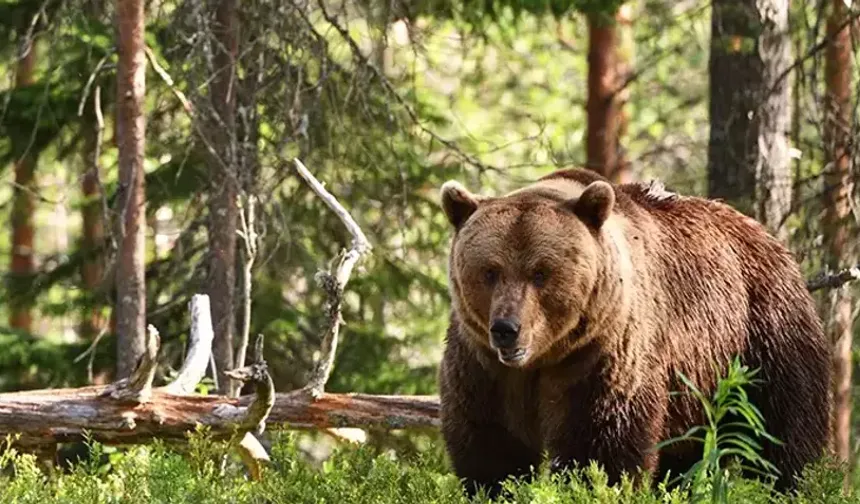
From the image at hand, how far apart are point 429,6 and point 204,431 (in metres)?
5.02

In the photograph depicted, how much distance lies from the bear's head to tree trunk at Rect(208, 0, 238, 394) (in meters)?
3.94

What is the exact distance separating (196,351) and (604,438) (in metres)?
2.48

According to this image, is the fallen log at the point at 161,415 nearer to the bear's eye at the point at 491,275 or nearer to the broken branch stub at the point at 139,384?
the broken branch stub at the point at 139,384

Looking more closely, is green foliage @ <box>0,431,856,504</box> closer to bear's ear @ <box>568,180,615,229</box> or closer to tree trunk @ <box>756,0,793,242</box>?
bear's ear @ <box>568,180,615,229</box>

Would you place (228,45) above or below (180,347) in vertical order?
above

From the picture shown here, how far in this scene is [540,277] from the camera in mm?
5777

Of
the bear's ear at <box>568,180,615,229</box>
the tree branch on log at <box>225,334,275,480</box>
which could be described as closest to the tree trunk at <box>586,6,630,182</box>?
the tree branch on log at <box>225,334,275,480</box>

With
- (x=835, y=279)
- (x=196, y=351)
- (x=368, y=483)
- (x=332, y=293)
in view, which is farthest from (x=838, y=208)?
(x=368, y=483)

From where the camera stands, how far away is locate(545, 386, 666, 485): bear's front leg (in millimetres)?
5859

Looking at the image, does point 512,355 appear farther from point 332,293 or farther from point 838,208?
point 838,208

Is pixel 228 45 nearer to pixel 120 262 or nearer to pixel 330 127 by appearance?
pixel 330 127

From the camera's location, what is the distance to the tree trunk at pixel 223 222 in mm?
9602

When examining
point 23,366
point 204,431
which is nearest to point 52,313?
point 23,366

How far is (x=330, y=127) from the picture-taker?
31.6 feet
